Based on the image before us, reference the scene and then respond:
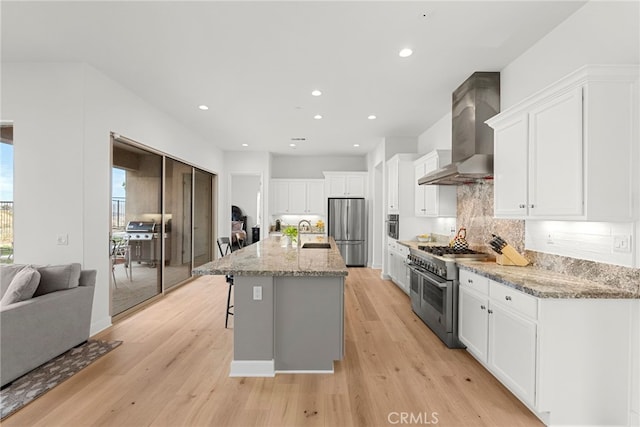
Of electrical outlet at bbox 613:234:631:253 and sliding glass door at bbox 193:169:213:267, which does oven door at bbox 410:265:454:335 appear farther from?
sliding glass door at bbox 193:169:213:267

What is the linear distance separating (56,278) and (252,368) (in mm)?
2103

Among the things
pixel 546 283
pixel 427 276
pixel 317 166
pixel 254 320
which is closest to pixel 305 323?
pixel 254 320

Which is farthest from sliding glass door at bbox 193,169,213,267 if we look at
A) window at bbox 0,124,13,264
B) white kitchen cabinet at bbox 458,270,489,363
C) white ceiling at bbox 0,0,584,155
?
white kitchen cabinet at bbox 458,270,489,363

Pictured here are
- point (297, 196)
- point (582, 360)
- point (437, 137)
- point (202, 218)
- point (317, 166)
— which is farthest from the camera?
point (317, 166)

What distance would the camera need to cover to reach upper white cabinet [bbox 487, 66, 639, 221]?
6.22 feet

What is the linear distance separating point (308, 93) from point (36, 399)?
394cm

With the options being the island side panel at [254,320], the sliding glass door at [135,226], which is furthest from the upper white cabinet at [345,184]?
the island side panel at [254,320]

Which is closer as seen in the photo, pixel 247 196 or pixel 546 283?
pixel 546 283

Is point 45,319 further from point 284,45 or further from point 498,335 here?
point 498,335

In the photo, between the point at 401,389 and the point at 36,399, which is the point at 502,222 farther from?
the point at 36,399

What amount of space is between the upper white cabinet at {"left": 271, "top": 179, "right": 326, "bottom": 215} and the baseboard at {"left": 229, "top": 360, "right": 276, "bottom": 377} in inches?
223

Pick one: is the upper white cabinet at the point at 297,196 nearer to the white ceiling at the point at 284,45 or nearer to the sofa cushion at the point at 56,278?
the white ceiling at the point at 284,45

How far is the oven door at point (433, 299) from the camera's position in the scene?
3.08 metres

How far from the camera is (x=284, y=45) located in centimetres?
281
